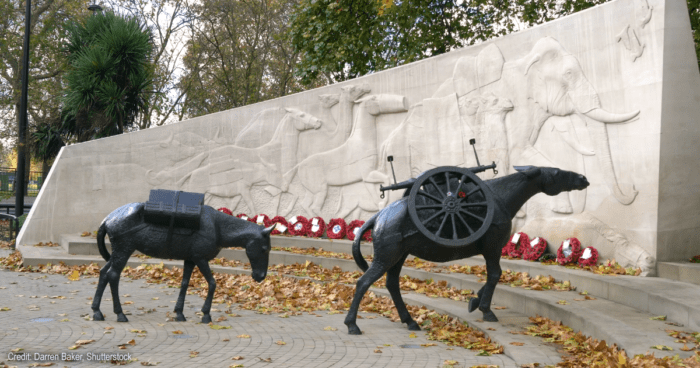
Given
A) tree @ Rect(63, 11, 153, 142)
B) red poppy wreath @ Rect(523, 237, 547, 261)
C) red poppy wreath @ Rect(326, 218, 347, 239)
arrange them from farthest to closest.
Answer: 1. tree @ Rect(63, 11, 153, 142)
2. red poppy wreath @ Rect(326, 218, 347, 239)
3. red poppy wreath @ Rect(523, 237, 547, 261)

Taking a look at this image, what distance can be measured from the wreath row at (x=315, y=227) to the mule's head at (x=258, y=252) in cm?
505

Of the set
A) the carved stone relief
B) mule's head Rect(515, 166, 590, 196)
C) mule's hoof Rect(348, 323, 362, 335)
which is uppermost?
the carved stone relief

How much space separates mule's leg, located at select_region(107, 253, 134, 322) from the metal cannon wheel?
12.0 feet

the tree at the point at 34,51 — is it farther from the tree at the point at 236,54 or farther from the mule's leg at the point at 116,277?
the mule's leg at the point at 116,277

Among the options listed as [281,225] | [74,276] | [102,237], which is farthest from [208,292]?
[281,225]

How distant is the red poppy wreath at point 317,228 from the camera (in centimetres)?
1356

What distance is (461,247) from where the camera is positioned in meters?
6.70

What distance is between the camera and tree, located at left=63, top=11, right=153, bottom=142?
18.5 meters

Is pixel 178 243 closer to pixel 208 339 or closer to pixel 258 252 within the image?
pixel 258 252

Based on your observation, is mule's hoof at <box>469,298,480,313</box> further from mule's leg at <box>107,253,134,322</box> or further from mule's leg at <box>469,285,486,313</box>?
mule's leg at <box>107,253,134,322</box>

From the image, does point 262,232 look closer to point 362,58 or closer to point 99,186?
point 99,186

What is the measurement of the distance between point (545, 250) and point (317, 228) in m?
5.44

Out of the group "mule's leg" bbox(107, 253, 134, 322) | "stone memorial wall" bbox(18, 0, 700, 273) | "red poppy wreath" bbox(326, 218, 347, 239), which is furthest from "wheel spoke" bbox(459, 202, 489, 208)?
"red poppy wreath" bbox(326, 218, 347, 239)

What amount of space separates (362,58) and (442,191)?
14423 mm
